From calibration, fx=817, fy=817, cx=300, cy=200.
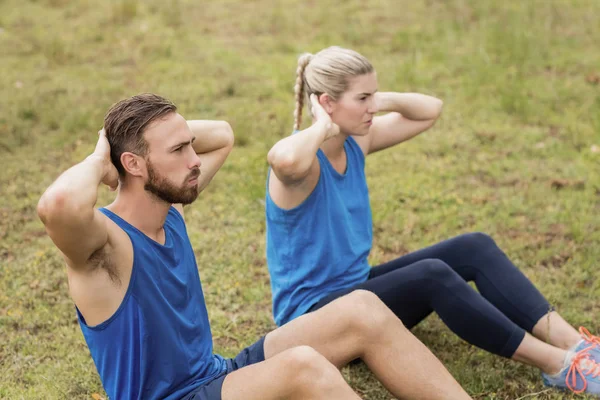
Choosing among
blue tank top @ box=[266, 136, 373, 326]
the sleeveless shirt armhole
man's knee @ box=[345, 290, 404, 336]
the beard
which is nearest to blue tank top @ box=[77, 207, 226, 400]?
the beard

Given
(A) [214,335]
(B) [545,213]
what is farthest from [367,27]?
(A) [214,335]

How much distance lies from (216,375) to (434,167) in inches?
130

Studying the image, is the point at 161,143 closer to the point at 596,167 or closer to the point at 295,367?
the point at 295,367

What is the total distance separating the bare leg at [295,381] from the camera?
2475 mm

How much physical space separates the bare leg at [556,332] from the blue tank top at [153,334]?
1.50 meters

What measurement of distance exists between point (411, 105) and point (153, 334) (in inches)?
77.6

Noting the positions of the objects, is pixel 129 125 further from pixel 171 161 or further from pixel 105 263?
pixel 105 263

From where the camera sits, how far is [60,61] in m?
7.48

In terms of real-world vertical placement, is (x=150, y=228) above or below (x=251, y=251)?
above

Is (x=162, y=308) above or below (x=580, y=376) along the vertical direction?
above

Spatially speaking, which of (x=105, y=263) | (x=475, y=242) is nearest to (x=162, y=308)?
(x=105, y=263)

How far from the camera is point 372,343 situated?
284cm

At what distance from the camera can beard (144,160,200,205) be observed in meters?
2.62

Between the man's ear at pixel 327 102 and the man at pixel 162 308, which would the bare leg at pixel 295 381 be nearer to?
the man at pixel 162 308
